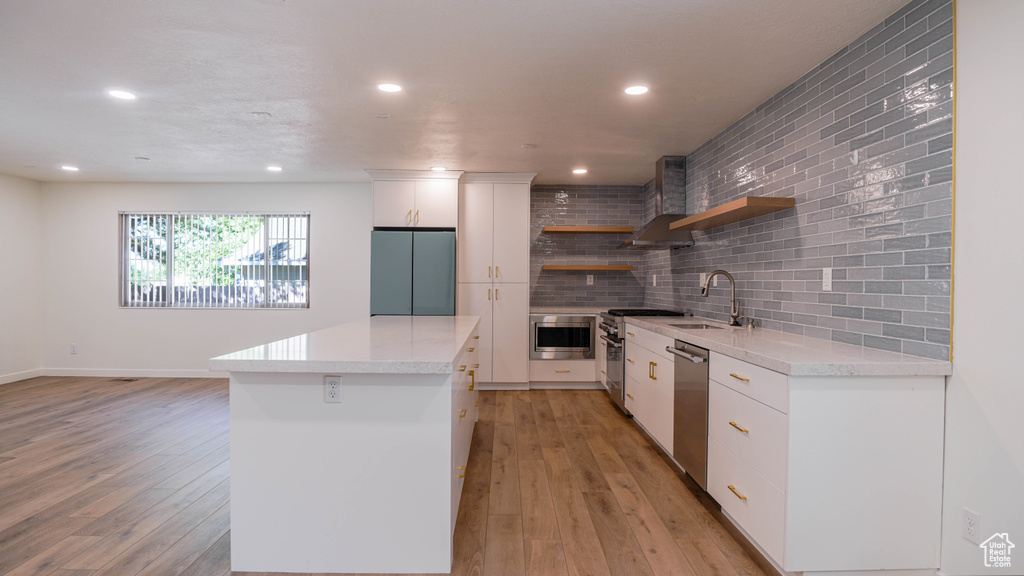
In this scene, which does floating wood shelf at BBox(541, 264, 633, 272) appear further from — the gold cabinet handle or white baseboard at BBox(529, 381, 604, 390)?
the gold cabinet handle

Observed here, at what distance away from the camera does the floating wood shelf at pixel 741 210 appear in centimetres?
266

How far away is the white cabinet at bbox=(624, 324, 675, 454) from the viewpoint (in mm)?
3041

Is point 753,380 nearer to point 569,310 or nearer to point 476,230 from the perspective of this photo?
point 569,310

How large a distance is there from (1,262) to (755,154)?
745 centimetres

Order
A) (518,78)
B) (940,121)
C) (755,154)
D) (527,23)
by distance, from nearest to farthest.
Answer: (940,121) < (527,23) < (518,78) < (755,154)

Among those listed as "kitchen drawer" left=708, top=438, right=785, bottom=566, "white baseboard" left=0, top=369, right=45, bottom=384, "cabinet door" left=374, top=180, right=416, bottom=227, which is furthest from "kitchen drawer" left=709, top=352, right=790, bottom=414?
"white baseboard" left=0, top=369, right=45, bottom=384

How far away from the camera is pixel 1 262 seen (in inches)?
210

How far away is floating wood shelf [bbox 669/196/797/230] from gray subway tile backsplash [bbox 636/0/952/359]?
3.4 inches

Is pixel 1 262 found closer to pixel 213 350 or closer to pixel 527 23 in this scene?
pixel 213 350

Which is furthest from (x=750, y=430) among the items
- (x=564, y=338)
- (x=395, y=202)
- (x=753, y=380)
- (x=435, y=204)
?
(x=395, y=202)

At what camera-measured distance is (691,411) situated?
2672 mm

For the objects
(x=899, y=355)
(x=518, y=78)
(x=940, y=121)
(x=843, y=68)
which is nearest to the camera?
(x=940, y=121)

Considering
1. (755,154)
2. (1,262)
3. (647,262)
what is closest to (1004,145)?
(755,154)

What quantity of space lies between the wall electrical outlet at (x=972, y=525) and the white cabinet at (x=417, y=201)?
419 cm
